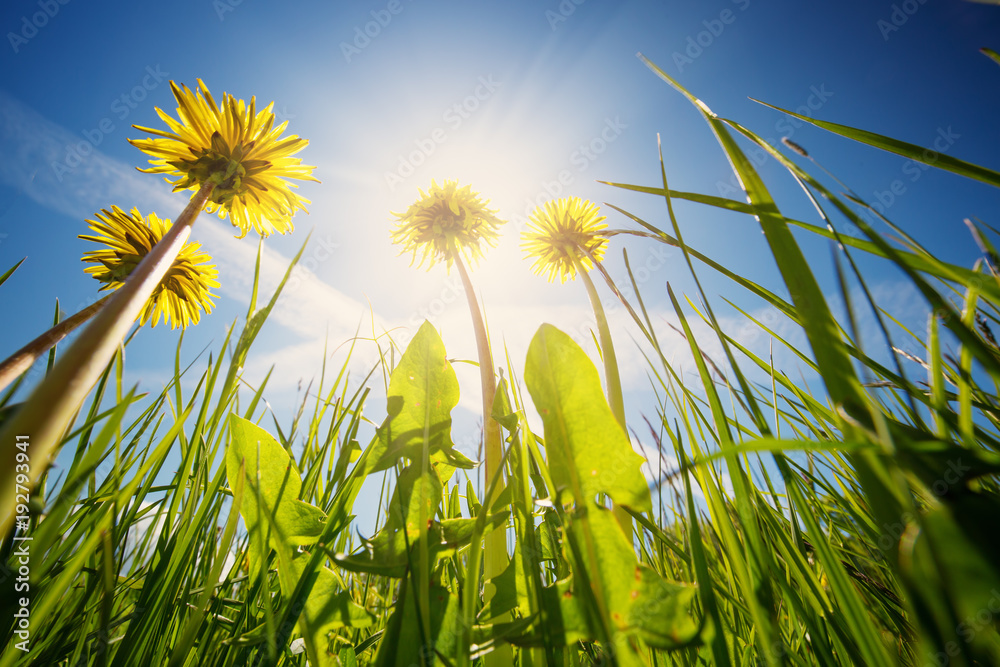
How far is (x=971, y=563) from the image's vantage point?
22cm

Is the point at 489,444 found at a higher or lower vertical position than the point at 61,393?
higher

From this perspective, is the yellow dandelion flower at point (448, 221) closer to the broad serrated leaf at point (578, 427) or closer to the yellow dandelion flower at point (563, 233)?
the yellow dandelion flower at point (563, 233)

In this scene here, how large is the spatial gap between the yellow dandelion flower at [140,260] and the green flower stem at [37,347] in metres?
0.52

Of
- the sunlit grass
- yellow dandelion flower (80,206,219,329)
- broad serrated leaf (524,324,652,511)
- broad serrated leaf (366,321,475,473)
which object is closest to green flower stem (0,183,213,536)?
the sunlit grass

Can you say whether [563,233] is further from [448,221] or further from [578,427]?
[578,427]

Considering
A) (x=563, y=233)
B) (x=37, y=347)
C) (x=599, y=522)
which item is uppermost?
(x=563, y=233)

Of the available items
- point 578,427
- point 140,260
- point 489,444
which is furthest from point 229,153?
point 578,427

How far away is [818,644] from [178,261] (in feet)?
6.55

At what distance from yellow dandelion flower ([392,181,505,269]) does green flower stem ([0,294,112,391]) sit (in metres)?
1.32

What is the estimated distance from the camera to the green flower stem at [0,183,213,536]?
1.28 ft

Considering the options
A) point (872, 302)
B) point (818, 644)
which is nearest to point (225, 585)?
point (818, 644)

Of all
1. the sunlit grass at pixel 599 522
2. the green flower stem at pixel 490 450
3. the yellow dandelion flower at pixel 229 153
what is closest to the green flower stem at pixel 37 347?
the sunlit grass at pixel 599 522

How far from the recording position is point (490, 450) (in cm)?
92

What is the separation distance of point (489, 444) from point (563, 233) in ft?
4.83
